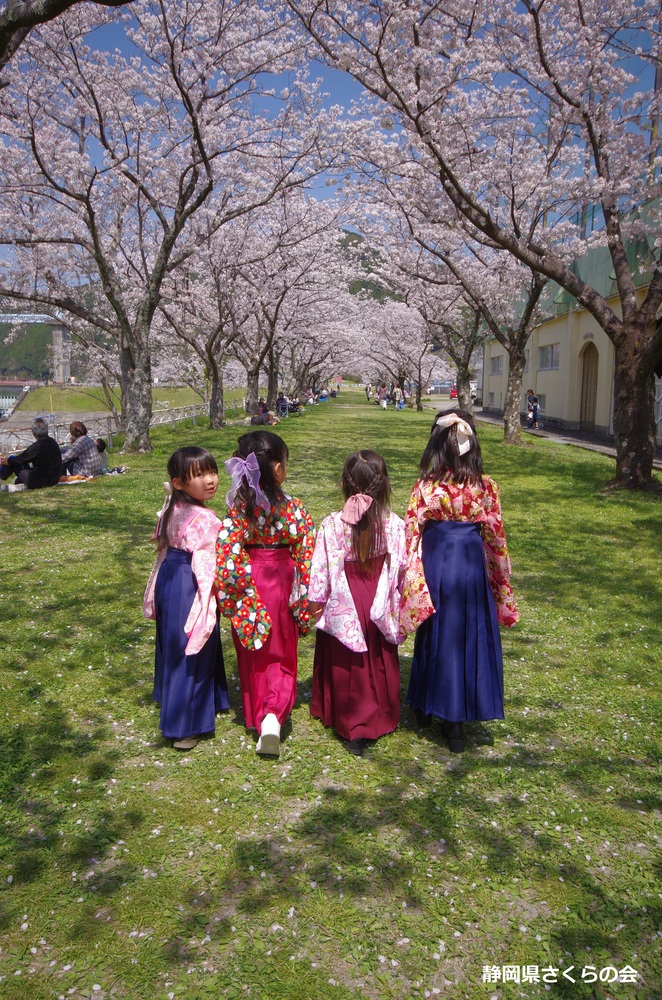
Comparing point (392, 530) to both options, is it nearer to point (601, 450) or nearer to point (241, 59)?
point (241, 59)

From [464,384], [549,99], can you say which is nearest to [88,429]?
[464,384]

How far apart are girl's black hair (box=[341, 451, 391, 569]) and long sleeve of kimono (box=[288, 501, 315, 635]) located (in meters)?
0.26

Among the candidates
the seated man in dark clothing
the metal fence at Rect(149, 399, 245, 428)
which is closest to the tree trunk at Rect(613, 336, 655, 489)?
the seated man in dark clothing

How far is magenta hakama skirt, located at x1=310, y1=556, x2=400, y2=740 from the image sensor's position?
3699 mm

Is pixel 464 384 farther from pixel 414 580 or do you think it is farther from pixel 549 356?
pixel 414 580

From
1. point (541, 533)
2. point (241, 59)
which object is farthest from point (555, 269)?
Result: point (241, 59)

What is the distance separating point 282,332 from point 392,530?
32364mm

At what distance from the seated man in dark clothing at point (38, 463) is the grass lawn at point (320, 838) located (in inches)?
270

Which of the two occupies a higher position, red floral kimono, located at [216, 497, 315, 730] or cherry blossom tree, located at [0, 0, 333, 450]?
cherry blossom tree, located at [0, 0, 333, 450]

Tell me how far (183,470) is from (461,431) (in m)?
1.49

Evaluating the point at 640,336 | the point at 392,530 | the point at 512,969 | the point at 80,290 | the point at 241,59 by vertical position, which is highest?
the point at 241,59

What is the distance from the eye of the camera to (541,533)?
29.9ft

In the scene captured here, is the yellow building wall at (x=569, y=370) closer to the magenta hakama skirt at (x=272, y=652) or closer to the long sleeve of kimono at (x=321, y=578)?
the long sleeve of kimono at (x=321, y=578)

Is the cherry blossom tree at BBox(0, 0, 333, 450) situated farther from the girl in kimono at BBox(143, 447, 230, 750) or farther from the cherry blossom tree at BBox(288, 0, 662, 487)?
the girl in kimono at BBox(143, 447, 230, 750)
